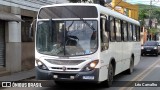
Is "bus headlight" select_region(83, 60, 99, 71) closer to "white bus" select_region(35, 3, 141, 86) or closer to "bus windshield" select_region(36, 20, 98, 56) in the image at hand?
"white bus" select_region(35, 3, 141, 86)

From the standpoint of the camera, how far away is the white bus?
10.4 metres

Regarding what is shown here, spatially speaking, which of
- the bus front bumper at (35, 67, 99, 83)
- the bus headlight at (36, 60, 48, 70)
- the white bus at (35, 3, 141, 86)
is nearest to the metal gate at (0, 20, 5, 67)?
the white bus at (35, 3, 141, 86)

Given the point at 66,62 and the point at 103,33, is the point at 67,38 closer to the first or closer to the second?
the point at 66,62

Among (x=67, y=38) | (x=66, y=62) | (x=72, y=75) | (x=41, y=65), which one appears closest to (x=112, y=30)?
(x=67, y=38)

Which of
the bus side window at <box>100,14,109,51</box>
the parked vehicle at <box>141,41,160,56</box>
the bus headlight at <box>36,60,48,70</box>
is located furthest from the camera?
the parked vehicle at <box>141,41,160,56</box>

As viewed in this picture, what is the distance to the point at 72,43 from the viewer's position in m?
10.6

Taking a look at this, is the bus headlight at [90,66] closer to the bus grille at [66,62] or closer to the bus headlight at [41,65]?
the bus grille at [66,62]

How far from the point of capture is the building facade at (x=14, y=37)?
1648 cm

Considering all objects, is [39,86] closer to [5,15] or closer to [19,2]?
[5,15]

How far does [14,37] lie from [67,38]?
23.4 feet

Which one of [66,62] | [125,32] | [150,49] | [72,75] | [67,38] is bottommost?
[150,49]

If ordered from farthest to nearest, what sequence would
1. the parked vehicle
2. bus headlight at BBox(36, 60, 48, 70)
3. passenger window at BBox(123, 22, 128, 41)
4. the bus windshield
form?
the parked vehicle
passenger window at BBox(123, 22, 128, 41)
bus headlight at BBox(36, 60, 48, 70)
the bus windshield

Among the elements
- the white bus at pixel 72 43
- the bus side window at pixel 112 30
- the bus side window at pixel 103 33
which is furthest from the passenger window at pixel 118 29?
the bus side window at pixel 103 33

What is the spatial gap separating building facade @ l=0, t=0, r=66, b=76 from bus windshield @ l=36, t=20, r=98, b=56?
4.73m
